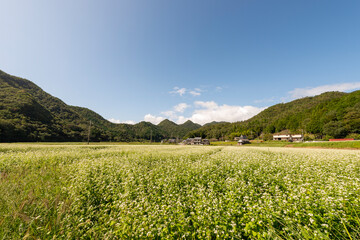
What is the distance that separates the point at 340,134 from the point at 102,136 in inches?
6290

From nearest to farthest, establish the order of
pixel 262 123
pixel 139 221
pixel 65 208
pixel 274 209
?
pixel 139 221
pixel 274 209
pixel 65 208
pixel 262 123

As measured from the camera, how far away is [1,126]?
57938mm

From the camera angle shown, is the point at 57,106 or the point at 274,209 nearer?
the point at 274,209

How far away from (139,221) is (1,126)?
9497 cm

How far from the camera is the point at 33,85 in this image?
13838cm

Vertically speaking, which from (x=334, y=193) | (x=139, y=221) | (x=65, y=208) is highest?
(x=334, y=193)

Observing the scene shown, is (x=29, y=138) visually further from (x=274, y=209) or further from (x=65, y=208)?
(x=274, y=209)

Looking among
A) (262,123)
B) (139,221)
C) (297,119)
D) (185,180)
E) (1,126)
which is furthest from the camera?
(262,123)

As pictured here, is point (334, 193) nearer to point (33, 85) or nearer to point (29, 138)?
point (29, 138)

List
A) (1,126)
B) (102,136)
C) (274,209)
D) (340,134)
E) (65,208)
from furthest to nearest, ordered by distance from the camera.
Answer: (102,136)
(340,134)
(1,126)
(65,208)
(274,209)

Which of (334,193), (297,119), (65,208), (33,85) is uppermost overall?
(33,85)

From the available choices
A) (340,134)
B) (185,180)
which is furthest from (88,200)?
(340,134)

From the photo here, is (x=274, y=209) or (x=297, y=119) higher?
(x=297, y=119)

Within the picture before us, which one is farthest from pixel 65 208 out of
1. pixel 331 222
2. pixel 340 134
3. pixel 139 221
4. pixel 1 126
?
pixel 340 134
